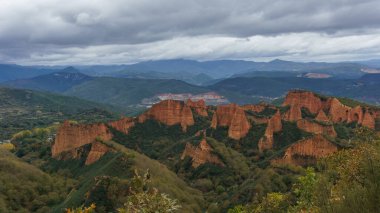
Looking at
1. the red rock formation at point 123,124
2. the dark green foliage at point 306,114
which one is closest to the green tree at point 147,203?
the red rock formation at point 123,124

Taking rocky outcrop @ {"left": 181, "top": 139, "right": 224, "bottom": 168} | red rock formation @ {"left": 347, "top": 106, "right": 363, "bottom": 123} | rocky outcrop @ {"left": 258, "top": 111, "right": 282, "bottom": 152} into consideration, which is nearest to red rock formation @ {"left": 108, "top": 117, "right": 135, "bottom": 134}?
rocky outcrop @ {"left": 181, "top": 139, "right": 224, "bottom": 168}

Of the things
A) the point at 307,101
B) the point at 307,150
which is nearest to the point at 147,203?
the point at 307,150

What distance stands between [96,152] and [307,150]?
49.1m

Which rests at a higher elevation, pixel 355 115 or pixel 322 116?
pixel 355 115

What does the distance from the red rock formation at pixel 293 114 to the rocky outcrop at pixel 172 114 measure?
29910 mm

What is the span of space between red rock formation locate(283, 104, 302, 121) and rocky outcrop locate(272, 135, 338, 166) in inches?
1550

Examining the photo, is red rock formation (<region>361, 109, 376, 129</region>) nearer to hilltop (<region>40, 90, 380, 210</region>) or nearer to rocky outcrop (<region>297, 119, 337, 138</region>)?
hilltop (<region>40, 90, 380, 210</region>)

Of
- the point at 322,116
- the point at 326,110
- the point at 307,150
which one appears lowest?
the point at 326,110

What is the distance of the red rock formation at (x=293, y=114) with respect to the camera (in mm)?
A: 128200

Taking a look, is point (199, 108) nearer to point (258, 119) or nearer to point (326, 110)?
point (258, 119)

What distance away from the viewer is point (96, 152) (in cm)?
10706

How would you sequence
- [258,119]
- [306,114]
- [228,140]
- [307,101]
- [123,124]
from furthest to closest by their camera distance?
[307,101], [306,114], [123,124], [258,119], [228,140]

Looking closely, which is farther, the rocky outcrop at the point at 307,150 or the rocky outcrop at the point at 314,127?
the rocky outcrop at the point at 314,127

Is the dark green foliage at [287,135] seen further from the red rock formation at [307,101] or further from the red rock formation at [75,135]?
the red rock formation at [75,135]
